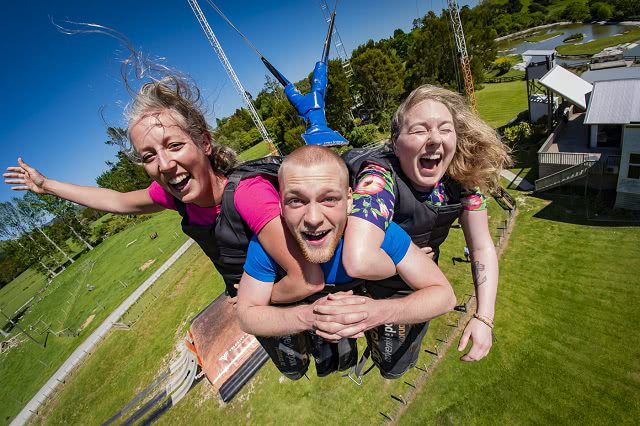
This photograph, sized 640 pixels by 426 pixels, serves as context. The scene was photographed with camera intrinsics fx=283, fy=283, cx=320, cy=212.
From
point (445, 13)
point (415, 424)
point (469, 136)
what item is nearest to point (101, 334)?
point (415, 424)

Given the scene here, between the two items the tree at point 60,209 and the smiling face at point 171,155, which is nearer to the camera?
the smiling face at point 171,155

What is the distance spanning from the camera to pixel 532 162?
22.2 meters

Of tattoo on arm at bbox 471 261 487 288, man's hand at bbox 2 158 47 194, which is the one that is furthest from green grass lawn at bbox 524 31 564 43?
man's hand at bbox 2 158 47 194

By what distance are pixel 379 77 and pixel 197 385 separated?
45836 millimetres

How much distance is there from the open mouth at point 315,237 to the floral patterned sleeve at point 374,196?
351 mm

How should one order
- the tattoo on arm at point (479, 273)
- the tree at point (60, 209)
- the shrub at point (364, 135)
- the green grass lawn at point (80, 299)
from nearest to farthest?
the tattoo on arm at point (479, 273)
the green grass lawn at point (80, 299)
the shrub at point (364, 135)
the tree at point (60, 209)

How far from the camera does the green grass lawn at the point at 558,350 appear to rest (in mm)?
9352

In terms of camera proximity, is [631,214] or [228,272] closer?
[228,272]

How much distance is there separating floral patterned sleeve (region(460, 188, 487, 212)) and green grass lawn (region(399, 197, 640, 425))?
957 cm

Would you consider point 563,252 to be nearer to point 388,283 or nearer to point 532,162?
point 532,162

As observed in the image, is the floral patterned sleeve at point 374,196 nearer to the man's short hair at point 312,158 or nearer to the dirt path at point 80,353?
the man's short hair at point 312,158

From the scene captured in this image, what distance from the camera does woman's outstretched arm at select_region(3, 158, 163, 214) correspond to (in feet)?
14.2

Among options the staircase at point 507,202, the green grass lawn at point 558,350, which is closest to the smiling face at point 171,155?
the green grass lawn at point 558,350

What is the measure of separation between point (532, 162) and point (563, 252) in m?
10.6
